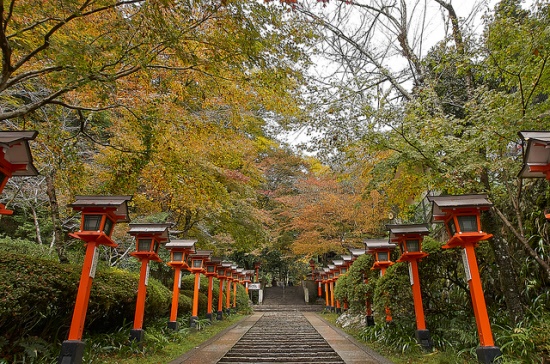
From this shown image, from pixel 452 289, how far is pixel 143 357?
23.8 ft

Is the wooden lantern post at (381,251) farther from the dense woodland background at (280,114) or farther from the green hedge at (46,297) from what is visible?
the green hedge at (46,297)

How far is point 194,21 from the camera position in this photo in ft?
14.3

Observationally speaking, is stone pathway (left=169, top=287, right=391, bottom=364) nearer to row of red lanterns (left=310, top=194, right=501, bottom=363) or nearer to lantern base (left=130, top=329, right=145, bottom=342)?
lantern base (left=130, top=329, right=145, bottom=342)

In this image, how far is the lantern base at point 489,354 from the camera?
4.85m

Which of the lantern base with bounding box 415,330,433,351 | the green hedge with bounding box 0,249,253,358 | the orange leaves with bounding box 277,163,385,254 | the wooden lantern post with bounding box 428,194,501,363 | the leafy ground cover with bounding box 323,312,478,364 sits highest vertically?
the orange leaves with bounding box 277,163,385,254

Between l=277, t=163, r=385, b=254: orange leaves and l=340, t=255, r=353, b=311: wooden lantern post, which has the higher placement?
l=277, t=163, r=385, b=254: orange leaves

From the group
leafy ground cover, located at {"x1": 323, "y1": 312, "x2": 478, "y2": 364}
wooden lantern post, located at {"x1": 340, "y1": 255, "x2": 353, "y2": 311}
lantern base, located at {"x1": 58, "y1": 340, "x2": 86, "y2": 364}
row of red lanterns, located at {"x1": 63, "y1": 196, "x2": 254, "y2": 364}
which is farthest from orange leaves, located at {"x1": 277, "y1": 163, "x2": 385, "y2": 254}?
lantern base, located at {"x1": 58, "y1": 340, "x2": 86, "y2": 364}

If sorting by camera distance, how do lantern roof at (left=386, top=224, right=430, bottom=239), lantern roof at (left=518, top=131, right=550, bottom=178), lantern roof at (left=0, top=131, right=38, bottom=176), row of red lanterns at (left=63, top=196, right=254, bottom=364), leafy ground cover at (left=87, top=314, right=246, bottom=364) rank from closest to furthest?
lantern roof at (left=0, top=131, right=38, bottom=176)
lantern roof at (left=518, top=131, right=550, bottom=178)
row of red lanterns at (left=63, top=196, right=254, bottom=364)
leafy ground cover at (left=87, top=314, right=246, bottom=364)
lantern roof at (left=386, top=224, right=430, bottom=239)

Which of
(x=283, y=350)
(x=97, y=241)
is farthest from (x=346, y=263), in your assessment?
(x=97, y=241)

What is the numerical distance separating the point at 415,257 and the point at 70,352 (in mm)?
6407

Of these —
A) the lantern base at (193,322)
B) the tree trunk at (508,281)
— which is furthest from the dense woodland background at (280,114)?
the lantern base at (193,322)

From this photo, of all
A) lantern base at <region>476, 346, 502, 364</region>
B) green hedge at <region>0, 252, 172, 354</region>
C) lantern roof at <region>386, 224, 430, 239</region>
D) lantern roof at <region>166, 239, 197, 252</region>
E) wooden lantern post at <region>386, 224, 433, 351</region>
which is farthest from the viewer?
lantern roof at <region>166, 239, 197, 252</region>

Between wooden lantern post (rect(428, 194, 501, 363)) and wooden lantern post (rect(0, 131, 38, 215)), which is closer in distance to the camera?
wooden lantern post (rect(0, 131, 38, 215))

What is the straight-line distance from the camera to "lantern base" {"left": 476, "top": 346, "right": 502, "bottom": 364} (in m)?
4.85
